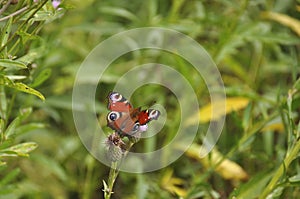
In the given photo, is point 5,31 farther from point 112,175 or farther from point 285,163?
point 285,163

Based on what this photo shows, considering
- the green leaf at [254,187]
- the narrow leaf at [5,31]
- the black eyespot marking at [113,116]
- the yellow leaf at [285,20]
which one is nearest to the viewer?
the black eyespot marking at [113,116]

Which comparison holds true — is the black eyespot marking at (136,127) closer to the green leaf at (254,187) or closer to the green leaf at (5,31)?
the green leaf at (5,31)

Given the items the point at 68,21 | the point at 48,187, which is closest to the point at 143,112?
the point at 48,187

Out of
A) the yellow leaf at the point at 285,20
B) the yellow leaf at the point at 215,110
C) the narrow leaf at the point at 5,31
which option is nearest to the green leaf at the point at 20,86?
the narrow leaf at the point at 5,31

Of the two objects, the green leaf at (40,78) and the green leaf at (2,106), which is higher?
the green leaf at (40,78)

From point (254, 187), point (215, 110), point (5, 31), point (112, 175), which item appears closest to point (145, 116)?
point (112, 175)

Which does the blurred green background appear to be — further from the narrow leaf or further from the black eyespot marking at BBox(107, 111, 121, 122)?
the black eyespot marking at BBox(107, 111, 121, 122)

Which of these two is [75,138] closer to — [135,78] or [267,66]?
[135,78]

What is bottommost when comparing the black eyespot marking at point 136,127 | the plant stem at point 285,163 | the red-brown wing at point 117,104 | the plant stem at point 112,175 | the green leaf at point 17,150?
the plant stem at point 285,163

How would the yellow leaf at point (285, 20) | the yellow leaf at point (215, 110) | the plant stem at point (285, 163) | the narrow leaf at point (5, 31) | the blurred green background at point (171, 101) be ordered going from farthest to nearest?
1. the yellow leaf at point (285, 20)
2. the yellow leaf at point (215, 110)
3. the blurred green background at point (171, 101)
4. the plant stem at point (285, 163)
5. the narrow leaf at point (5, 31)
